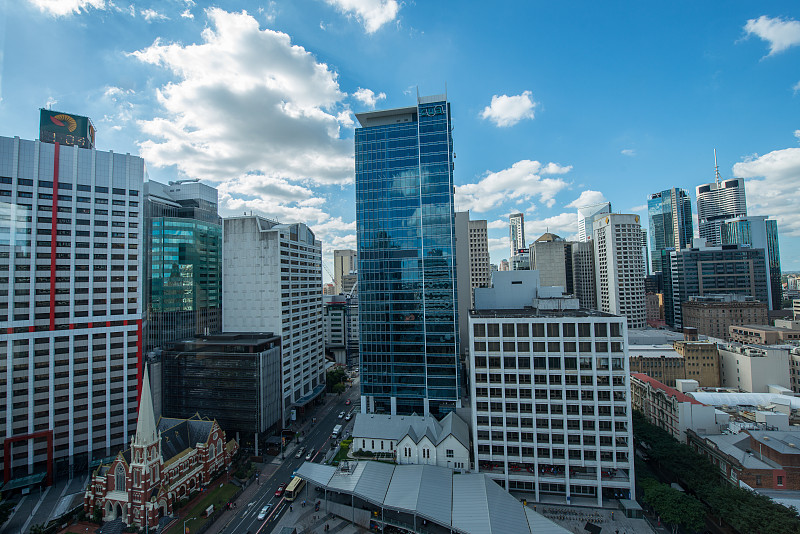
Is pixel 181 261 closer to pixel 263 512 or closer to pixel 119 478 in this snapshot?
pixel 119 478

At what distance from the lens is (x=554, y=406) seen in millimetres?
53438

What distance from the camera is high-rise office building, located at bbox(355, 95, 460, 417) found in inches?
3051

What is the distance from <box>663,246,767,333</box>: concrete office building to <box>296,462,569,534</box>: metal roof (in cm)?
17246

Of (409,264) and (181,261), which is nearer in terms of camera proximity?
(409,264)

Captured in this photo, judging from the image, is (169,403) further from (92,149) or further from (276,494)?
(92,149)

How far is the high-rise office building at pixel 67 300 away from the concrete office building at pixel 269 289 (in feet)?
61.7

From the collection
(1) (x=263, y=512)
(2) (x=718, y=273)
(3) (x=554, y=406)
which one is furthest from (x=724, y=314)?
(1) (x=263, y=512)

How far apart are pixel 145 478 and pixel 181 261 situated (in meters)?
61.5

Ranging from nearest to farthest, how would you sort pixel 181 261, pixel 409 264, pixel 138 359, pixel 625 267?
pixel 138 359 < pixel 409 264 < pixel 181 261 < pixel 625 267

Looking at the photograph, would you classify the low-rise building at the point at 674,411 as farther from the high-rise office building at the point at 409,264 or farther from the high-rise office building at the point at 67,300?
the high-rise office building at the point at 67,300

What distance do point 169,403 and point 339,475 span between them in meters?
45.8

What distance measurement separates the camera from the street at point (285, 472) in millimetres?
49459

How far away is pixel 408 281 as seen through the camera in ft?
262

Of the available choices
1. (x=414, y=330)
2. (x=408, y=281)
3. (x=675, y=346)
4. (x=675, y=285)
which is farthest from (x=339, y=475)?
(x=675, y=285)
